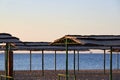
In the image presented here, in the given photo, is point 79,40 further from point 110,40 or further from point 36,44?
point 36,44

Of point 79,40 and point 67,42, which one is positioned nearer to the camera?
point 79,40

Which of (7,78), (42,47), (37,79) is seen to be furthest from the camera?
(42,47)

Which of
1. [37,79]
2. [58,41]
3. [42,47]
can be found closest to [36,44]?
[42,47]

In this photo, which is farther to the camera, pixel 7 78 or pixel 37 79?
pixel 37 79

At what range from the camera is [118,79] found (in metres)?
27.5

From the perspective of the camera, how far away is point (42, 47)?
29141 millimetres

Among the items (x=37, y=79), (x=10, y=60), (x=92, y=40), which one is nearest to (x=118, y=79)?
(x=37, y=79)

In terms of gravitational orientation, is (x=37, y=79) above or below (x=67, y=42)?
below

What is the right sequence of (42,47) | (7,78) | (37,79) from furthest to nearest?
(42,47) < (37,79) < (7,78)

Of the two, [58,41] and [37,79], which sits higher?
[58,41]

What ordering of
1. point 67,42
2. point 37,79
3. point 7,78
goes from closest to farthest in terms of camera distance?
point 67,42, point 7,78, point 37,79

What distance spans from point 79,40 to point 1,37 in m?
4.97

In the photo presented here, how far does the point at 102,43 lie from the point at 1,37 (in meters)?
5.38

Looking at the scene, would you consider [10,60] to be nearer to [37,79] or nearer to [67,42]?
[67,42]
